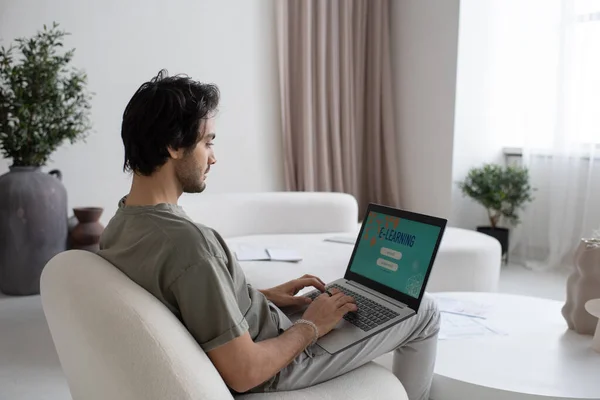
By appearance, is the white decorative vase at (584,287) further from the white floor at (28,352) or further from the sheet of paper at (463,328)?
the white floor at (28,352)

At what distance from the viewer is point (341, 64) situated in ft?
14.1

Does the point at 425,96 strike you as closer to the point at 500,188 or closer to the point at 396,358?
the point at 500,188

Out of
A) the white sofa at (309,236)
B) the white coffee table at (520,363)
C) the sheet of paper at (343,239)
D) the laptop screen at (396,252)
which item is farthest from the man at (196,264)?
the sheet of paper at (343,239)

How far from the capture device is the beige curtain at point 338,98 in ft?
13.5

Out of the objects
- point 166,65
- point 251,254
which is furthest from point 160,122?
point 166,65

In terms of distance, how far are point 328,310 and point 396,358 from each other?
1.05 ft

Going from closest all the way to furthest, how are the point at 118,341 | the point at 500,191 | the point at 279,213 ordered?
the point at 118,341, the point at 279,213, the point at 500,191

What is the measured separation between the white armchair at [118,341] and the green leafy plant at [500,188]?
3.04m

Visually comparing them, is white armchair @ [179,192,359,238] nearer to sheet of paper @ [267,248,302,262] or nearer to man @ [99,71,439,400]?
sheet of paper @ [267,248,302,262]

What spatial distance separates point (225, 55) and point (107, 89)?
83 cm

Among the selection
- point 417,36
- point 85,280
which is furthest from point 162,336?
point 417,36

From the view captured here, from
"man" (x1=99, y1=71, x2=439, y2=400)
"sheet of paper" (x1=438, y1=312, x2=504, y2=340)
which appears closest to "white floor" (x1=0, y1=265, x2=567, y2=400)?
"man" (x1=99, y1=71, x2=439, y2=400)

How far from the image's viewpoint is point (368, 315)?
1418mm

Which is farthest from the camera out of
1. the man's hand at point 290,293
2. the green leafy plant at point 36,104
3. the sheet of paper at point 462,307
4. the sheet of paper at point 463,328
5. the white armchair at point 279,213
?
the white armchair at point 279,213
